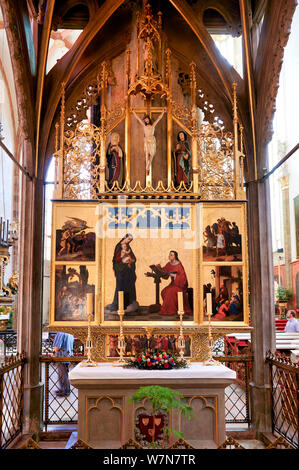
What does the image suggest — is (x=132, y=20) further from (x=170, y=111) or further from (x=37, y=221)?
(x=37, y=221)

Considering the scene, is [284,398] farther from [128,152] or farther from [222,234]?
[128,152]

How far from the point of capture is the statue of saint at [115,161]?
943 centimetres

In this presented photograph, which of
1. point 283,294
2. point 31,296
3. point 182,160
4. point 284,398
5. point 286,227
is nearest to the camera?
point 284,398

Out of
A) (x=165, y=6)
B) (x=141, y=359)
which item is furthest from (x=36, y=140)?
(x=141, y=359)

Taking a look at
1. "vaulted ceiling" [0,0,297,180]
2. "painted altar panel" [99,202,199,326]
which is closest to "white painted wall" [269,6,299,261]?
"vaulted ceiling" [0,0,297,180]

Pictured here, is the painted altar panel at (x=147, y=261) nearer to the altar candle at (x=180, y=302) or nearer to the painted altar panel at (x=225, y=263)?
the painted altar panel at (x=225, y=263)

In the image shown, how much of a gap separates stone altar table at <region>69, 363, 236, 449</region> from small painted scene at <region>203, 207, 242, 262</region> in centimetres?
222

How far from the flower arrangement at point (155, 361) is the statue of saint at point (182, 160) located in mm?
3522

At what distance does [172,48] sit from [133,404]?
309 inches

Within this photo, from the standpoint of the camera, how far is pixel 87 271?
29.0 feet

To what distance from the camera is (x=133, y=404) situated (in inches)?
303

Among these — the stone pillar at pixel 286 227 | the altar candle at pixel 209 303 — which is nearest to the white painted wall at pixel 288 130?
the stone pillar at pixel 286 227

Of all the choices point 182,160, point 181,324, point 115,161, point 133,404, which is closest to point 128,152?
point 115,161

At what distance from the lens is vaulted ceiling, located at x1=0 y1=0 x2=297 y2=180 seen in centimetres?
912
